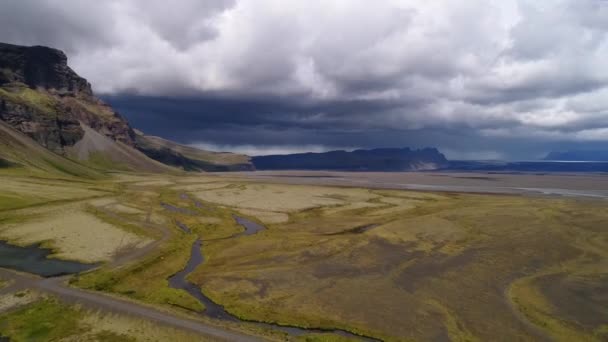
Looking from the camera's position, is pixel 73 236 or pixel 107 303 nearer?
pixel 107 303

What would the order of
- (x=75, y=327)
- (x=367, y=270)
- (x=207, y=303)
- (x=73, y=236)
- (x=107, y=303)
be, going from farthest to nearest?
(x=73, y=236) < (x=367, y=270) < (x=207, y=303) < (x=107, y=303) < (x=75, y=327)

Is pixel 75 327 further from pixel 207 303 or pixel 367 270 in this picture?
pixel 367 270

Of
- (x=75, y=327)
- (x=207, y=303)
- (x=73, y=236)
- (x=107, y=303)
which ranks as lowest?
(x=207, y=303)

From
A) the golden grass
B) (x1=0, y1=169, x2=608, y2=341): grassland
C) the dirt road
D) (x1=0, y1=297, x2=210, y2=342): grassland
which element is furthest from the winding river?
the golden grass

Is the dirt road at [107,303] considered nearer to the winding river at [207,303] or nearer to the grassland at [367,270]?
the grassland at [367,270]

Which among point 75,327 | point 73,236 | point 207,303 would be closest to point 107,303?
point 75,327

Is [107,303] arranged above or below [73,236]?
below

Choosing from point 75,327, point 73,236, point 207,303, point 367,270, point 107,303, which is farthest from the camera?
point 73,236

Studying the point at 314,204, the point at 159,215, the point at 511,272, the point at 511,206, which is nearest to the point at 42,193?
the point at 159,215

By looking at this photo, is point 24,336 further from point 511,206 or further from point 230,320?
point 511,206
